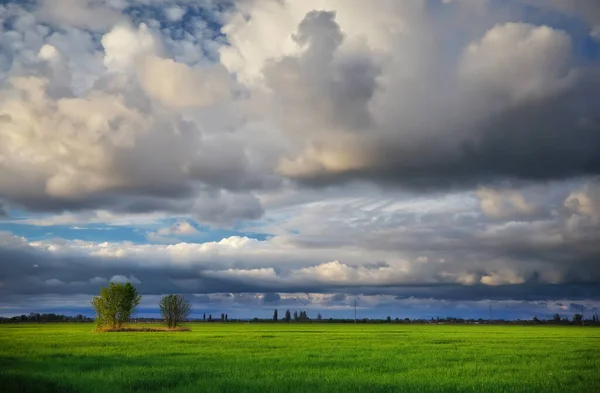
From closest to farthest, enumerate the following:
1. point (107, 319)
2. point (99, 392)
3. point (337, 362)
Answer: point (99, 392) < point (337, 362) < point (107, 319)

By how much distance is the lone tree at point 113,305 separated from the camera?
9812 cm

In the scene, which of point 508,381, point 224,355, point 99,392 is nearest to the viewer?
point 99,392

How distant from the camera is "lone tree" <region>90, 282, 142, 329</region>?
322ft

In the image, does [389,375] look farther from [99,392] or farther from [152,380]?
[99,392]

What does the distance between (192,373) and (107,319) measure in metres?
83.9

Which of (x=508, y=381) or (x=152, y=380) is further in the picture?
(x=508, y=381)

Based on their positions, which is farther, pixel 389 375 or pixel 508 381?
pixel 389 375

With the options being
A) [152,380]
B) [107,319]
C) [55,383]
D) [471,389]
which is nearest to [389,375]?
[471,389]

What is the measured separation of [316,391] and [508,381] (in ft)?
30.5

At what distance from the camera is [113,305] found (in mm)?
98875

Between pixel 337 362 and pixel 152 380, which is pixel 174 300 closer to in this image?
→ pixel 337 362

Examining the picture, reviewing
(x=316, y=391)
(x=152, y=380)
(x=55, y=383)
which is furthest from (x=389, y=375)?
(x=55, y=383)

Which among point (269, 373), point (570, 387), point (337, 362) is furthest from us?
point (337, 362)

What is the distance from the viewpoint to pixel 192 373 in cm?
2289
